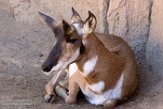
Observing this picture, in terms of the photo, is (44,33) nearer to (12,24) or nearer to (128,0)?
(12,24)

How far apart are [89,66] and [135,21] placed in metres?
1.21

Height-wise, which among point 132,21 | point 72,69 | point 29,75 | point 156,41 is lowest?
point 29,75

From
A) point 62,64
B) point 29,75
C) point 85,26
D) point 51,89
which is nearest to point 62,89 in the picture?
point 51,89

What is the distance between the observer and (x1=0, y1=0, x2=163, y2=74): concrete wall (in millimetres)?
5988

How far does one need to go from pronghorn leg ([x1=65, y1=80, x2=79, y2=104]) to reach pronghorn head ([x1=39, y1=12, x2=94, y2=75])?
2.11ft

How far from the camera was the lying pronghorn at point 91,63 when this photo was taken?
504 cm

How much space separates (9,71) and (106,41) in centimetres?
120

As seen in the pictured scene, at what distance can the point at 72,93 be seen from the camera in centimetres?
567

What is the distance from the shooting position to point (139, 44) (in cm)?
634

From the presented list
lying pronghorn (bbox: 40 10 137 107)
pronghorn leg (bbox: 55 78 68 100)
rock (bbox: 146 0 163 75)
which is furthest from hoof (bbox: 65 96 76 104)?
rock (bbox: 146 0 163 75)

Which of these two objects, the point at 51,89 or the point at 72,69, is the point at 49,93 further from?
the point at 72,69

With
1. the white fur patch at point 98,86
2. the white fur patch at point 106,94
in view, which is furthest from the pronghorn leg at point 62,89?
the white fur patch at point 98,86

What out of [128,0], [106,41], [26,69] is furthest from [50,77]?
[128,0]

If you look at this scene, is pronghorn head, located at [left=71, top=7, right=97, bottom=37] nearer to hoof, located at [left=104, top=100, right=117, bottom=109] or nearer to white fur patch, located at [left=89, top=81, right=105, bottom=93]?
white fur patch, located at [left=89, top=81, right=105, bottom=93]
